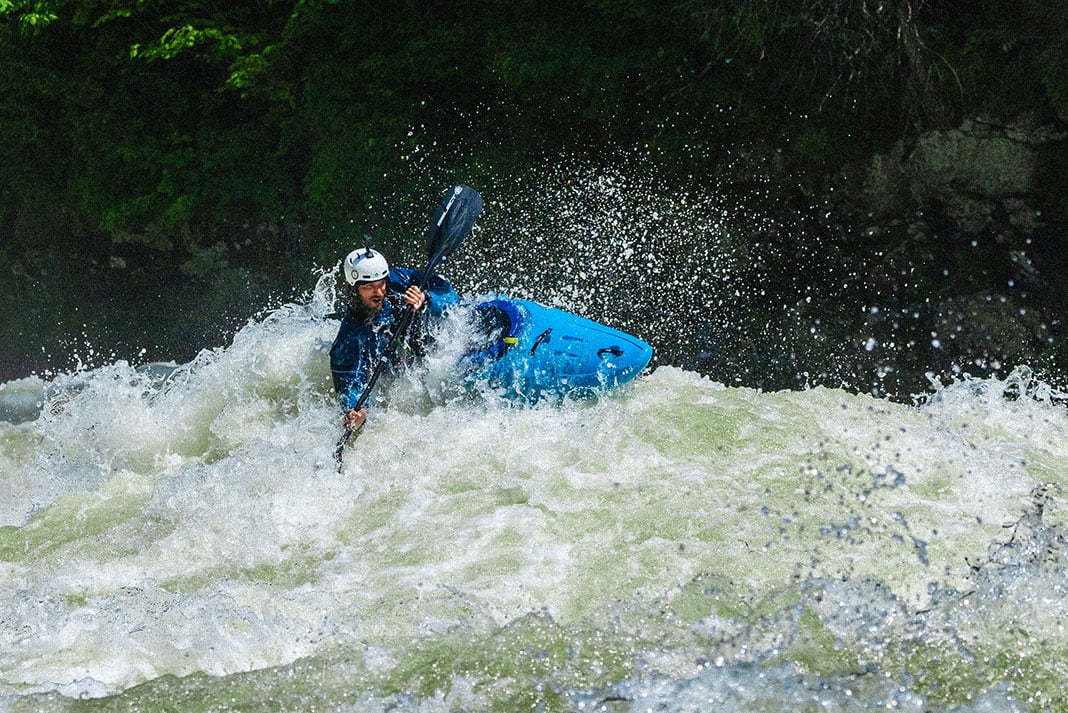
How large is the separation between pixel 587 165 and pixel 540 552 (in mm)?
4994

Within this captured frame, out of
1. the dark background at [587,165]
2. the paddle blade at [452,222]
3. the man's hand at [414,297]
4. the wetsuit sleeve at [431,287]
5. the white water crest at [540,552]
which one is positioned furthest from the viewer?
the dark background at [587,165]

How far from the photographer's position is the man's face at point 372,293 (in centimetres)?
503

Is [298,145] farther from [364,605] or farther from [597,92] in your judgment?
[364,605]

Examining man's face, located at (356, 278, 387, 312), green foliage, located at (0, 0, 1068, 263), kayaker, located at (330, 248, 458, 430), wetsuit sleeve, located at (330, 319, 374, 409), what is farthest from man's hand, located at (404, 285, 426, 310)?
green foliage, located at (0, 0, 1068, 263)

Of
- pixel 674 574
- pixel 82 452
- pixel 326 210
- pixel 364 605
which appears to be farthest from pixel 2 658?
pixel 326 210

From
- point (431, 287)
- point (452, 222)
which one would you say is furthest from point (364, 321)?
point (452, 222)

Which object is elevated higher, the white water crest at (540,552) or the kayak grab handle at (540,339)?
the kayak grab handle at (540,339)

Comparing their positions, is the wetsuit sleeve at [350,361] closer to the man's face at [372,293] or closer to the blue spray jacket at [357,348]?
the blue spray jacket at [357,348]

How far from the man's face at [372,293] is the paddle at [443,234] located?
14 centimetres

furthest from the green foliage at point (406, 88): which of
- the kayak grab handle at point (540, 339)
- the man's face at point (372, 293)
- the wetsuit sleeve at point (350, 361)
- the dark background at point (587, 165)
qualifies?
the wetsuit sleeve at point (350, 361)

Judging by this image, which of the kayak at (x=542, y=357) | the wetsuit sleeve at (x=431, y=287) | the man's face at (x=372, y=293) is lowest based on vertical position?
the kayak at (x=542, y=357)

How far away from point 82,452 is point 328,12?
4.84 m

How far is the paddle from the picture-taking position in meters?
5.15

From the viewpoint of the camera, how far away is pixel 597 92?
26.5 feet
